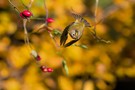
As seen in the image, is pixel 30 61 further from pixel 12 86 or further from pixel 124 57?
A: pixel 124 57

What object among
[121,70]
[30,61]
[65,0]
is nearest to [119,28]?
[121,70]

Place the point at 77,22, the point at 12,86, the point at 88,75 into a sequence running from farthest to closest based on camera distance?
the point at 88,75 → the point at 12,86 → the point at 77,22

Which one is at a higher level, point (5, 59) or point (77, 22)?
point (77, 22)

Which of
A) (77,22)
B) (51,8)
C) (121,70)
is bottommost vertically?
(121,70)

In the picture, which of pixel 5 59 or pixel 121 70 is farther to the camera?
pixel 121 70

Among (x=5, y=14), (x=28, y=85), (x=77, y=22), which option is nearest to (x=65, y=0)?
(x=5, y=14)

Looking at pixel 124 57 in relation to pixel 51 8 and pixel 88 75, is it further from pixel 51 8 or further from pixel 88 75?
pixel 51 8

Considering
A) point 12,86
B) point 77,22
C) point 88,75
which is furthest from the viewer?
point 88,75
